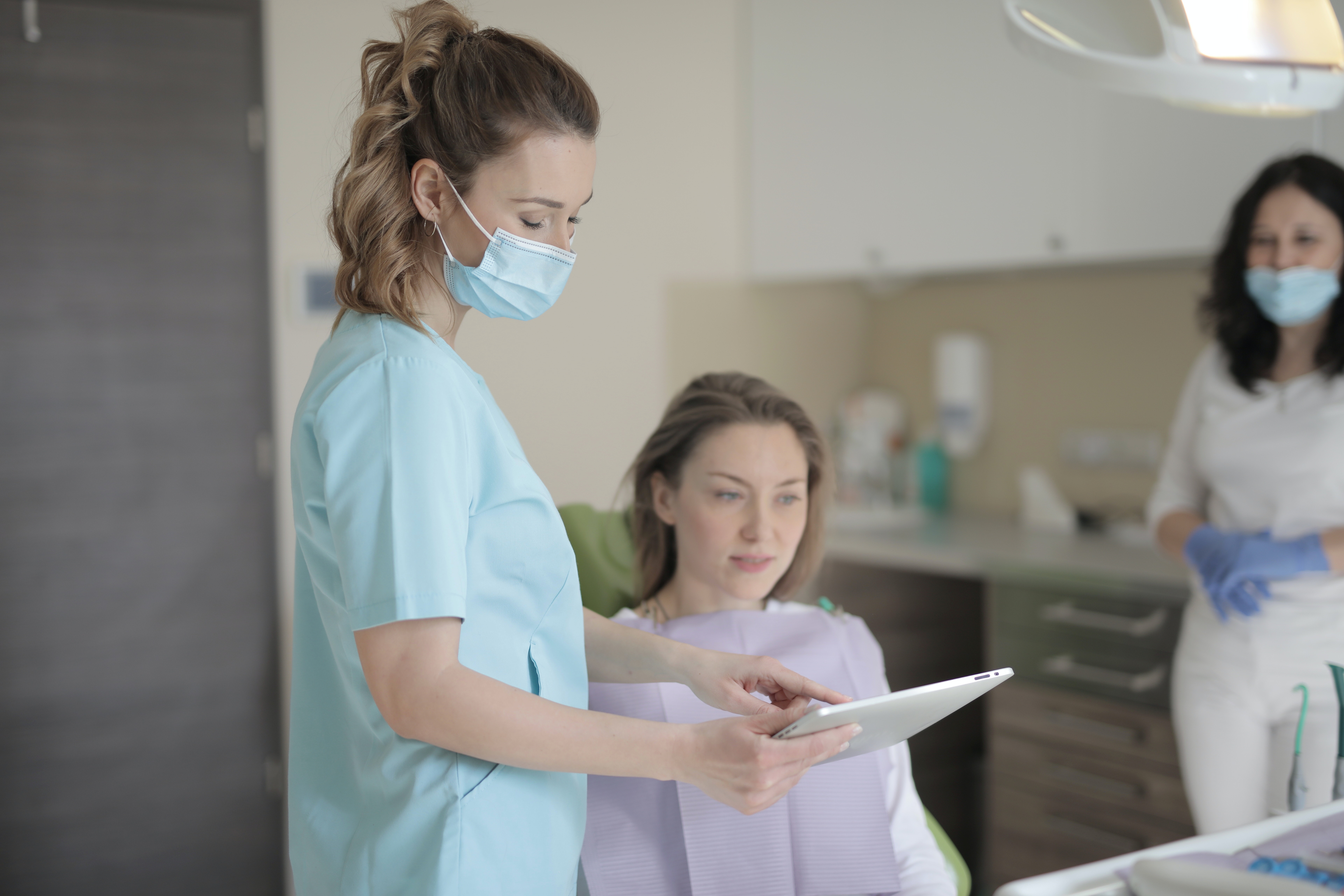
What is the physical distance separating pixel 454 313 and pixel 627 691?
0.55 meters

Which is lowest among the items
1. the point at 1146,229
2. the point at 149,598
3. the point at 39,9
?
the point at 149,598

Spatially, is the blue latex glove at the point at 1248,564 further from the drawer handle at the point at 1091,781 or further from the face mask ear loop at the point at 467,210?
the face mask ear loop at the point at 467,210

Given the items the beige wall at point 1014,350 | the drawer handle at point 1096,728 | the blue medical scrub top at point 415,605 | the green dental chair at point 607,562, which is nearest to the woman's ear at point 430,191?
the blue medical scrub top at point 415,605

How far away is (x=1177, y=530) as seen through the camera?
1.96 metres

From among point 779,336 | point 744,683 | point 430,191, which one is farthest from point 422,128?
point 779,336

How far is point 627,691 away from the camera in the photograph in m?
1.36

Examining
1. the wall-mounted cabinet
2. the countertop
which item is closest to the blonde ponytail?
the countertop

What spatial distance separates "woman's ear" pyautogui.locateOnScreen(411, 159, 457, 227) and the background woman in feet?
4.60

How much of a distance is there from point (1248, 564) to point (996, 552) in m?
0.77

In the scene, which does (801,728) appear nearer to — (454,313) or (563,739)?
(563,739)

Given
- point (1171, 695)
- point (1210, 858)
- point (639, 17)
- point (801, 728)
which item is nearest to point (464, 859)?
point (801, 728)

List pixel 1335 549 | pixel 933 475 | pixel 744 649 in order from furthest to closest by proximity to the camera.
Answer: pixel 933 475 < pixel 1335 549 < pixel 744 649

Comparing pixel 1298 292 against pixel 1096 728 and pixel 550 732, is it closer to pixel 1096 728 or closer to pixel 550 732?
pixel 1096 728

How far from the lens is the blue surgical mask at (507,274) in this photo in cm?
97
